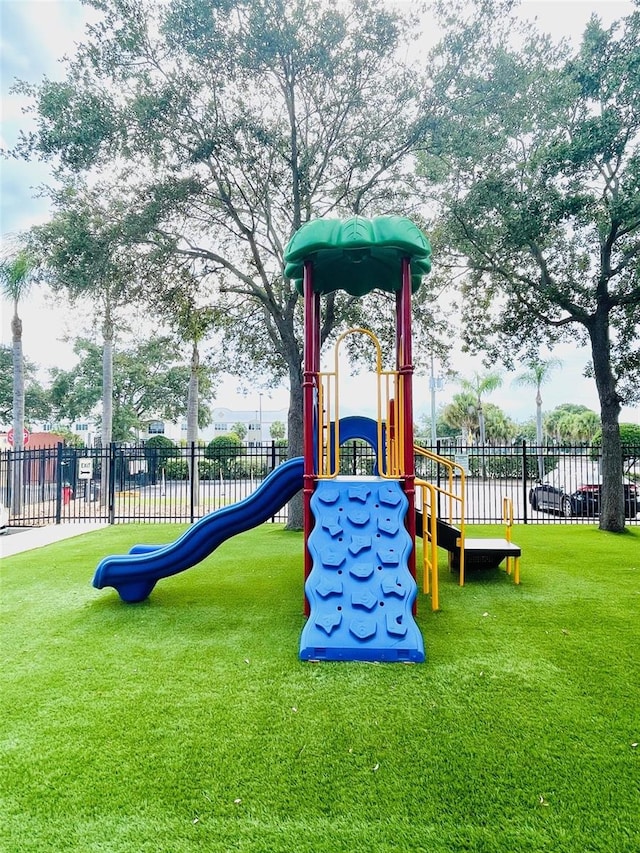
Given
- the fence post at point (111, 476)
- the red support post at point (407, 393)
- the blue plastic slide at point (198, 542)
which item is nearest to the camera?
the red support post at point (407, 393)

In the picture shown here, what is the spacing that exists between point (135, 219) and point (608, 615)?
9.25 metres

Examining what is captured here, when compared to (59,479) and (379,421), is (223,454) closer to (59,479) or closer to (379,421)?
(59,479)

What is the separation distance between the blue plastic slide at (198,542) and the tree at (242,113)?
203 inches

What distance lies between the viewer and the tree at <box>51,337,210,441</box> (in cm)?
3047

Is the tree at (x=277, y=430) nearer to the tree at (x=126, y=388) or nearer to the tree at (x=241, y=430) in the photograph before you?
the tree at (x=241, y=430)

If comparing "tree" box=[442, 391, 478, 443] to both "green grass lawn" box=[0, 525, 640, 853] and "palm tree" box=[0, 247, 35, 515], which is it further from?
"green grass lawn" box=[0, 525, 640, 853]

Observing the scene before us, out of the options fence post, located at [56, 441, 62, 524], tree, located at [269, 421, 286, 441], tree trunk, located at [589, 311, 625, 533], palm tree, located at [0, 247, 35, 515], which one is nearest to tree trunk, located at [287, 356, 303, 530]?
fence post, located at [56, 441, 62, 524]

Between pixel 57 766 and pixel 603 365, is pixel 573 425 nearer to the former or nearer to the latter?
pixel 603 365

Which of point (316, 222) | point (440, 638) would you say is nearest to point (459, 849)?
point (440, 638)

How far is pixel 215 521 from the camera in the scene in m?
5.29

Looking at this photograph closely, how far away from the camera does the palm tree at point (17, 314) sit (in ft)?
41.5

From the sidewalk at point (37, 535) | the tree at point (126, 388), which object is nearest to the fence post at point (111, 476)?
the sidewalk at point (37, 535)

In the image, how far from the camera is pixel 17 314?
13.9 m

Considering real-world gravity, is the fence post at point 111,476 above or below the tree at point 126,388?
below
